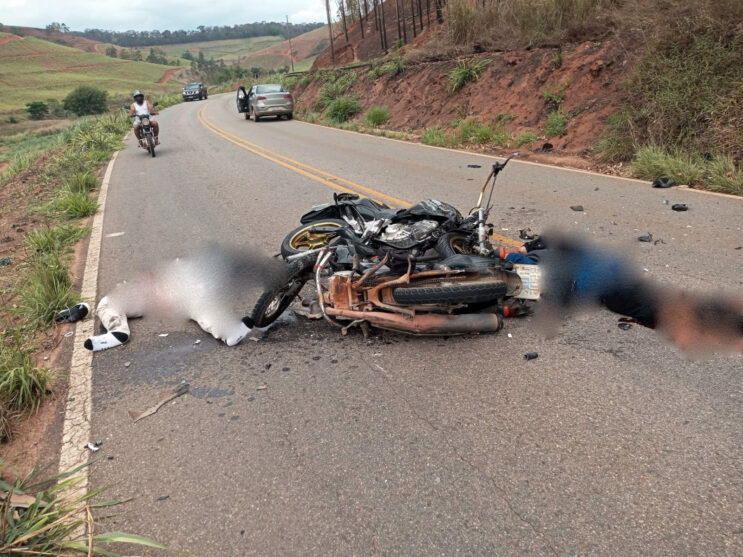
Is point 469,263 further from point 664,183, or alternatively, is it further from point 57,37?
point 57,37

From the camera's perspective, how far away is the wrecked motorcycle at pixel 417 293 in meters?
4.01

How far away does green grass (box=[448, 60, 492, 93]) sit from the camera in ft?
55.0

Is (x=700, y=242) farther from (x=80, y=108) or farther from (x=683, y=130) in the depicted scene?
(x=80, y=108)

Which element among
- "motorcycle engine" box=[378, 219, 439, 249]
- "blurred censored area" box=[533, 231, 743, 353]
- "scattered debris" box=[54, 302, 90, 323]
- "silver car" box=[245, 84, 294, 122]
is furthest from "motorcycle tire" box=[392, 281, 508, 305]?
"silver car" box=[245, 84, 294, 122]

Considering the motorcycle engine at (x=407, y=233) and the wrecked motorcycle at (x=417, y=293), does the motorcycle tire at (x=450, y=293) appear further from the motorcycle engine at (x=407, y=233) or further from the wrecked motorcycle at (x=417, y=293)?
the motorcycle engine at (x=407, y=233)

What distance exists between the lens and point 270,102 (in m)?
24.5

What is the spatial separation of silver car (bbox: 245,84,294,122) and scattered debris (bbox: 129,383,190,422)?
22.7m

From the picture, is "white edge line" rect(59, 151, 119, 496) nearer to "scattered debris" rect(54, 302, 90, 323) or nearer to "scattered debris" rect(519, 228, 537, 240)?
"scattered debris" rect(54, 302, 90, 323)

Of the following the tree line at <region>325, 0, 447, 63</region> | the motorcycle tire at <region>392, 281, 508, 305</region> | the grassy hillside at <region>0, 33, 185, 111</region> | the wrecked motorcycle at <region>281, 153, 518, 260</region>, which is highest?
the tree line at <region>325, 0, 447, 63</region>

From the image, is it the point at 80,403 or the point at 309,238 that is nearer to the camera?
the point at 80,403

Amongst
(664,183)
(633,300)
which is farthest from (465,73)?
(633,300)

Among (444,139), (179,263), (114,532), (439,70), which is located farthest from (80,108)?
(114,532)

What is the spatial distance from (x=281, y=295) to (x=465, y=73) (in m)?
14.5

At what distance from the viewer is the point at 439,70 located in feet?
62.0
